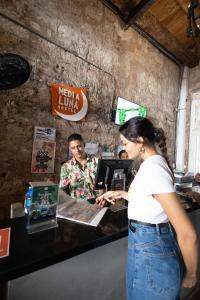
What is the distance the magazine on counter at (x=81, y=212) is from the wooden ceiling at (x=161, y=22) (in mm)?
3461

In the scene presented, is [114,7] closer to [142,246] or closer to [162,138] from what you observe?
[162,138]

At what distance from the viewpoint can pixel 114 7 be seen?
3.93 metres

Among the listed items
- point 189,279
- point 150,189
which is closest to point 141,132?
point 150,189

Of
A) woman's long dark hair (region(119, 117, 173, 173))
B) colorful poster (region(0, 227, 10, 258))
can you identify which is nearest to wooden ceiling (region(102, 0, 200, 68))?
woman's long dark hair (region(119, 117, 173, 173))

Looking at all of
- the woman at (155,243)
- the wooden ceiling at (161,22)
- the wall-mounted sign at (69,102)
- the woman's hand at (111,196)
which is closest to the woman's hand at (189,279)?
the woman at (155,243)

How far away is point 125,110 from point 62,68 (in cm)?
162

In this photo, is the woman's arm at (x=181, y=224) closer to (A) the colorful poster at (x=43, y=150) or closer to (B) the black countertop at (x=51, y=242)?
(B) the black countertop at (x=51, y=242)

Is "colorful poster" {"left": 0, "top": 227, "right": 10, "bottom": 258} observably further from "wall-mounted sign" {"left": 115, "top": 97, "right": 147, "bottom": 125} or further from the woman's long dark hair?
"wall-mounted sign" {"left": 115, "top": 97, "right": 147, "bottom": 125}

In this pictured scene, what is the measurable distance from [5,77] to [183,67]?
5388 mm

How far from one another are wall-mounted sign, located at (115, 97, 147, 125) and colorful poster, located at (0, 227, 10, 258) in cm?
325

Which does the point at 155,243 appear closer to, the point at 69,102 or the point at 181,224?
the point at 181,224

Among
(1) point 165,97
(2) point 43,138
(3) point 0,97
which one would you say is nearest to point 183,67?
(1) point 165,97

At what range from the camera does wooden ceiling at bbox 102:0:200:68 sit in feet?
12.9

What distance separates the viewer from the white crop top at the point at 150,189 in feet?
3.14
